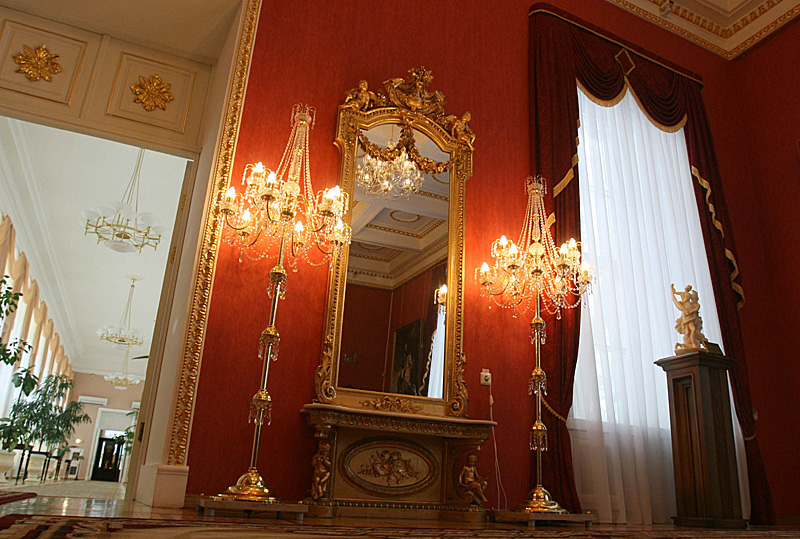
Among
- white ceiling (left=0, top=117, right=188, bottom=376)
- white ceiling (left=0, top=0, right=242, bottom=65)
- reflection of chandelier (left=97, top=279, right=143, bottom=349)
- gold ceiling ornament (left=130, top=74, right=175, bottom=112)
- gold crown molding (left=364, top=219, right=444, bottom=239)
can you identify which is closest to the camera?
gold crown molding (left=364, top=219, right=444, bottom=239)

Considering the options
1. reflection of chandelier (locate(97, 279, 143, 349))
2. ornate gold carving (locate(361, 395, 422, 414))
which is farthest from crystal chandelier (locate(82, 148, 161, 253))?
ornate gold carving (locate(361, 395, 422, 414))

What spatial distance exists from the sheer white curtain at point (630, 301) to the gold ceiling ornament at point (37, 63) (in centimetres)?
421

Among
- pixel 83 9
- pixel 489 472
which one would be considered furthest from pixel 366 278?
pixel 83 9

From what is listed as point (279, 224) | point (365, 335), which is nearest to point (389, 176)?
point (279, 224)

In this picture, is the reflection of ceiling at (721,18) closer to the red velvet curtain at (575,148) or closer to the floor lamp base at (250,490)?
the red velvet curtain at (575,148)

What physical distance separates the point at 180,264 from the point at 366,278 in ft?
4.24

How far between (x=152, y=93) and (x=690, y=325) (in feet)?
14.7

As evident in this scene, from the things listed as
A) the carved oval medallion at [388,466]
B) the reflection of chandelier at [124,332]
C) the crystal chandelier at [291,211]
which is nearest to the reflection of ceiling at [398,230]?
the crystal chandelier at [291,211]

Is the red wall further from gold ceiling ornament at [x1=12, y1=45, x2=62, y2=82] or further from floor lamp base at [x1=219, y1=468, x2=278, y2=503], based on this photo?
gold ceiling ornament at [x1=12, y1=45, x2=62, y2=82]

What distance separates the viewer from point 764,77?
6.67 metres

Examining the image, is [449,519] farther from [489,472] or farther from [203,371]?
[203,371]

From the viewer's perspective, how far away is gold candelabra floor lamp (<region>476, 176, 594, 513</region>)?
4457mm

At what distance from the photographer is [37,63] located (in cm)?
454

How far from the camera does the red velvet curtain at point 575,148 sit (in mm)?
4660
